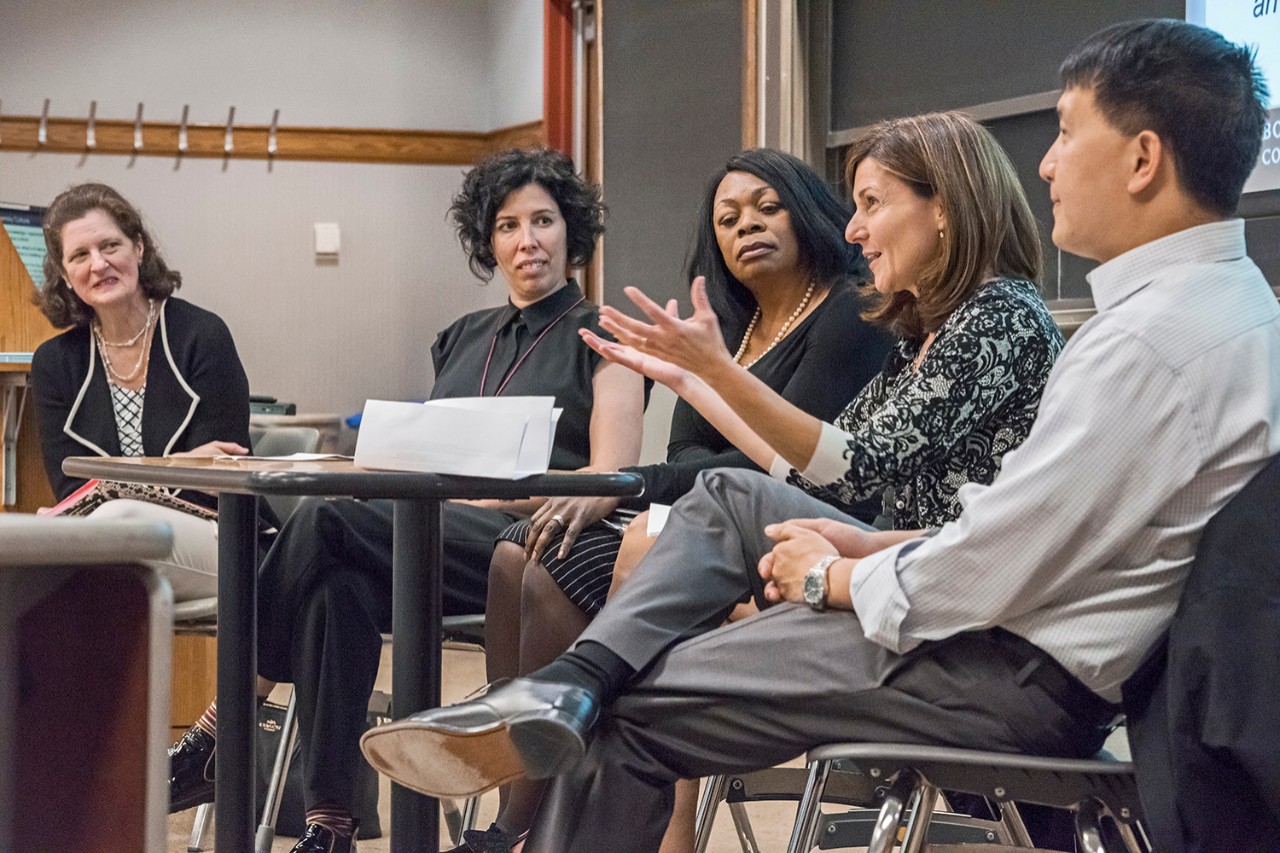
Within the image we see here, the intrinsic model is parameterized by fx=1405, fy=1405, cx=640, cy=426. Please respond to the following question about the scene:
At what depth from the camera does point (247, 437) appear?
276cm

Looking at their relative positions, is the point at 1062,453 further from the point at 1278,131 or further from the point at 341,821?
the point at 1278,131

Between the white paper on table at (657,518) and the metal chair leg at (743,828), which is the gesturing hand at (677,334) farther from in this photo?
the metal chair leg at (743,828)

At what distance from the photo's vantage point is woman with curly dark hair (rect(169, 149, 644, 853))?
6.55ft

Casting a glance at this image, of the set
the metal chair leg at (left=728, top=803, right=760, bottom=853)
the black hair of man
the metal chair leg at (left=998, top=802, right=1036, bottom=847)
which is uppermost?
the black hair of man

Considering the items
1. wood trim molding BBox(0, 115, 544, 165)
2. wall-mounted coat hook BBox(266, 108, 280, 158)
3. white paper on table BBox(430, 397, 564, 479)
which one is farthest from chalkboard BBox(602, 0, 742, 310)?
white paper on table BBox(430, 397, 564, 479)

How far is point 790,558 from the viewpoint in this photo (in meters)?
1.41

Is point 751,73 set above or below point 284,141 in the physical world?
below

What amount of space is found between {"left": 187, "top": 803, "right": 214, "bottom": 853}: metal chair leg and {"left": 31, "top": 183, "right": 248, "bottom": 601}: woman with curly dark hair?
0.67m

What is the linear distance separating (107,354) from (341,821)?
4.29 feet

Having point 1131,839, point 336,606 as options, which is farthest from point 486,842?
point 1131,839

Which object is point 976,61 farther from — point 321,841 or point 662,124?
point 321,841

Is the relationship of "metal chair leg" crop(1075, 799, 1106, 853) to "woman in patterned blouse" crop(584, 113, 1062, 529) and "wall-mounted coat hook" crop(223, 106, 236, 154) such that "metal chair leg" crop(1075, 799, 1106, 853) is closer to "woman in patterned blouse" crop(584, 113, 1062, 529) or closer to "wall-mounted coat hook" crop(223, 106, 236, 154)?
"woman in patterned blouse" crop(584, 113, 1062, 529)

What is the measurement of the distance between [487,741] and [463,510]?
3.30 feet

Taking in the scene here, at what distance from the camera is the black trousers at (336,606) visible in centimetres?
196
